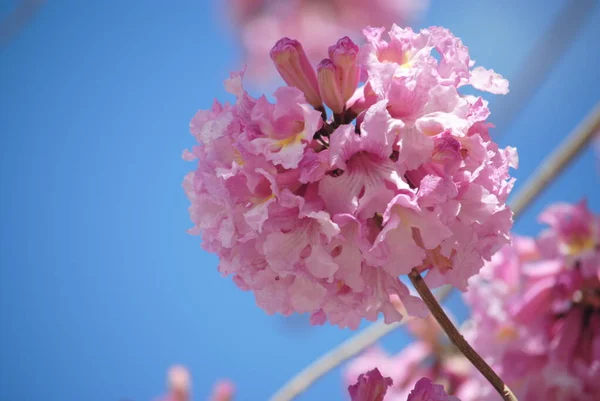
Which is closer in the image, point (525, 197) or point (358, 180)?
point (358, 180)

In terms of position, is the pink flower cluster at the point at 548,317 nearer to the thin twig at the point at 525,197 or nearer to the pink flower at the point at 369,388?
the thin twig at the point at 525,197

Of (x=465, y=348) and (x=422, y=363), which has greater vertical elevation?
(x=422, y=363)

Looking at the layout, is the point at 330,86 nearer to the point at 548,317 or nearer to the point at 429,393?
the point at 429,393

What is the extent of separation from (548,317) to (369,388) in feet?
1.55

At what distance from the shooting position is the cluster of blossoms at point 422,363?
1216 mm

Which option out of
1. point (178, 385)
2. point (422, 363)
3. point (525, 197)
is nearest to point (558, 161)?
point (525, 197)

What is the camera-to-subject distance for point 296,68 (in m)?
0.53

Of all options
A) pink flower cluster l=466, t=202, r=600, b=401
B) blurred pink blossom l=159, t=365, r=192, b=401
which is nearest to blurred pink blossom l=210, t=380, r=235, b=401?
blurred pink blossom l=159, t=365, r=192, b=401

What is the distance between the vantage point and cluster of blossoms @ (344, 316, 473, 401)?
1.22 metres

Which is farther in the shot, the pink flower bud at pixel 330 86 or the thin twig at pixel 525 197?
the thin twig at pixel 525 197

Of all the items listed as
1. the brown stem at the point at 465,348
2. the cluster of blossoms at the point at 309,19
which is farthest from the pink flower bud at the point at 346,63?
the cluster of blossoms at the point at 309,19

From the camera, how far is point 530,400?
84 centimetres

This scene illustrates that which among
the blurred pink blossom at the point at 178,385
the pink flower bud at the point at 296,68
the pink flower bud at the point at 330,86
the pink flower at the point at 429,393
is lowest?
the pink flower at the point at 429,393

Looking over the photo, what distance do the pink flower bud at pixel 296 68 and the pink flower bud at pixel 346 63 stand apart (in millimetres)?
34
